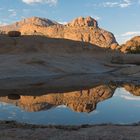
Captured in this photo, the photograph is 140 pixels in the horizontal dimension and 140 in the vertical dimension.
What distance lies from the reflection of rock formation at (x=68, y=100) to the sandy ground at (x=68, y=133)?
344 inches

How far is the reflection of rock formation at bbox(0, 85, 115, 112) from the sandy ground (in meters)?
8.73

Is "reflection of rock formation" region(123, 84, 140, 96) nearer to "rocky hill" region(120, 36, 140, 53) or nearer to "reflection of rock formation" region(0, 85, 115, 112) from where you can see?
"reflection of rock formation" region(0, 85, 115, 112)

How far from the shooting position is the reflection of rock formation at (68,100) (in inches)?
963

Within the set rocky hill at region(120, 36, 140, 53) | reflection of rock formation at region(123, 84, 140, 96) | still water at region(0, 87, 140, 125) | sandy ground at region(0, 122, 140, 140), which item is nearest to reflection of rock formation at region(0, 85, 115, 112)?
still water at region(0, 87, 140, 125)

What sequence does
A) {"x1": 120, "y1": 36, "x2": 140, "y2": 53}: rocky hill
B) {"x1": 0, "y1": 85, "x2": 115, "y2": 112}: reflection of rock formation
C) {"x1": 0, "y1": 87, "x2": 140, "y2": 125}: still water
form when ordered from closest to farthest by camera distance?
{"x1": 0, "y1": 87, "x2": 140, "y2": 125}: still water → {"x1": 0, "y1": 85, "x2": 115, "y2": 112}: reflection of rock formation → {"x1": 120, "y1": 36, "x2": 140, "y2": 53}: rocky hill

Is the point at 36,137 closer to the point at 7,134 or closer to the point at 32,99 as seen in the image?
the point at 7,134

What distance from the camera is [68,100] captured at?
2775 centimetres

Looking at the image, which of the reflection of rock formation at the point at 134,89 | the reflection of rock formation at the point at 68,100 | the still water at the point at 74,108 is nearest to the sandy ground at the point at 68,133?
the still water at the point at 74,108

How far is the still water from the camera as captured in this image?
1973 centimetres

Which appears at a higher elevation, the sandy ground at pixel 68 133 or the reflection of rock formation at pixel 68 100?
the reflection of rock formation at pixel 68 100

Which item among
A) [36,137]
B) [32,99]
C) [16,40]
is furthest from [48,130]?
[16,40]

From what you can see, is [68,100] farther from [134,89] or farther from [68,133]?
[68,133]

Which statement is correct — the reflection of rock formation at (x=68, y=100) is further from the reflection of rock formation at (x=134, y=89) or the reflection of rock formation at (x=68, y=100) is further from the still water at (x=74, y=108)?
the reflection of rock formation at (x=134, y=89)

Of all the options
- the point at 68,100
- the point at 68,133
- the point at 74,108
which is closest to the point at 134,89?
the point at 68,100
